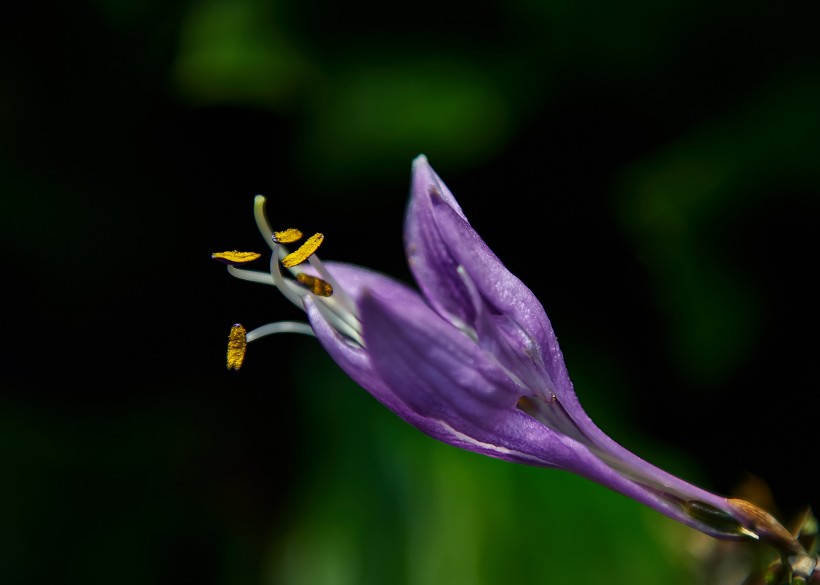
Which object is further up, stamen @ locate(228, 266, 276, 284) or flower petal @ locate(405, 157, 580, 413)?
stamen @ locate(228, 266, 276, 284)

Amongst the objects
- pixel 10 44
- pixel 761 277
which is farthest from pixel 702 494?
pixel 10 44

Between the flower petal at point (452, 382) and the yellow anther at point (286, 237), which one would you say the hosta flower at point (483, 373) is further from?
the yellow anther at point (286, 237)

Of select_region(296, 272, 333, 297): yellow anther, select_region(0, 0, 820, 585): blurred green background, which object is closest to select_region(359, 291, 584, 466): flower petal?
select_region(296, 272, 333, 297): yellow anther

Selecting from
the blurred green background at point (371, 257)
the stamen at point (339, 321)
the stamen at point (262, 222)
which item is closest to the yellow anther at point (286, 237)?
the stamen at point (262, 222)

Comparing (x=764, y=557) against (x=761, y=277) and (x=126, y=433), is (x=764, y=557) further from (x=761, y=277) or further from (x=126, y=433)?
(x=126, y=433)

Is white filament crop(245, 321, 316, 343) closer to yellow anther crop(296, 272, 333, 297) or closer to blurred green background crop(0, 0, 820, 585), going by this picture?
yellow anther crop(296, 272, 333, 297)

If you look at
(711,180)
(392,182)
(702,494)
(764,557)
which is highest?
(392,182)
